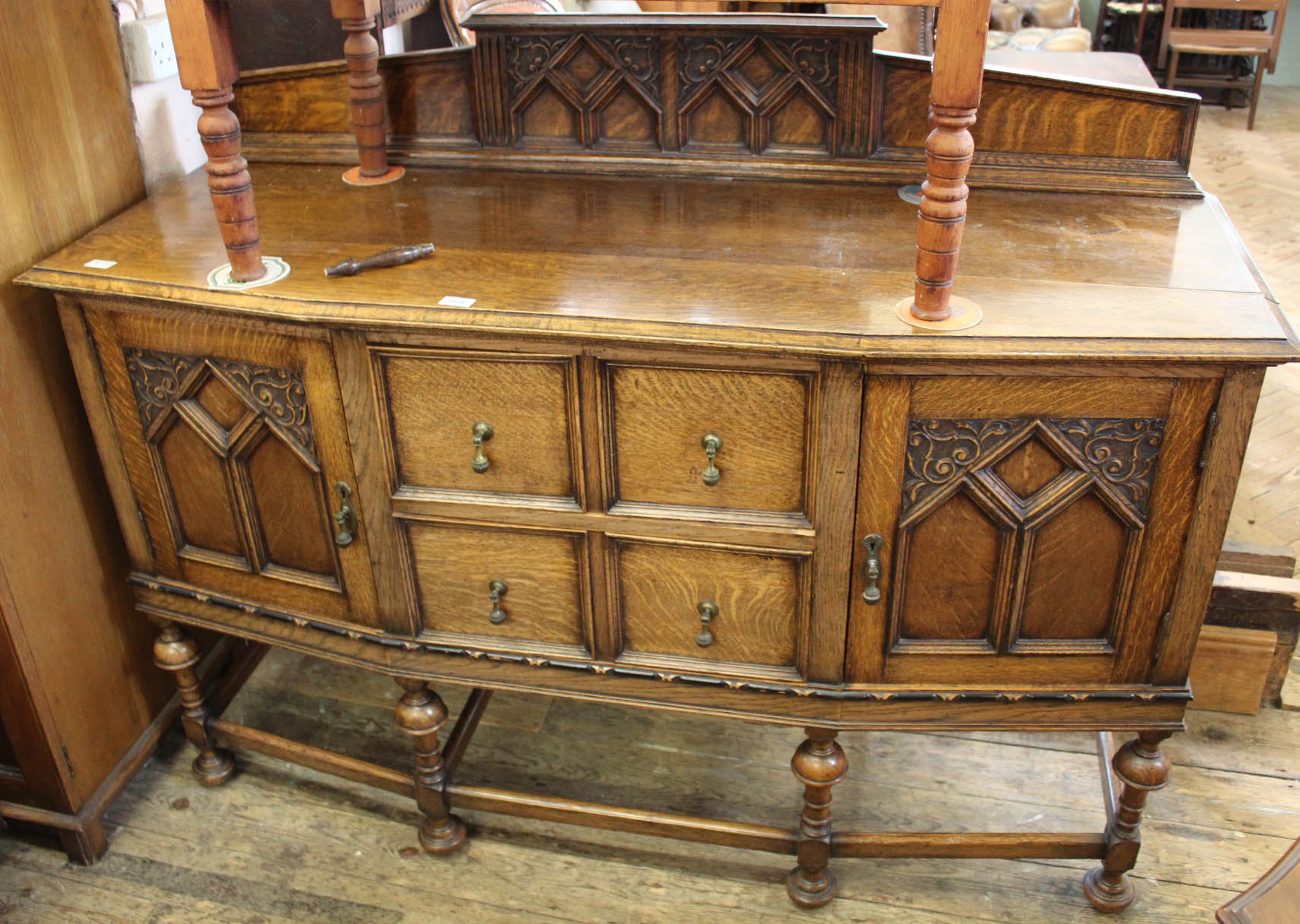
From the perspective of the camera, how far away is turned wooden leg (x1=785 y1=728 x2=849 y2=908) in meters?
2.04

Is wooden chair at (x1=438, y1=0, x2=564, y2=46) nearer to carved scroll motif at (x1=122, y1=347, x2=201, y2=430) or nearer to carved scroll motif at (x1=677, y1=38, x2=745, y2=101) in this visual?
carved scroll motif at (x1=677, y1=38, x2=745, y2=101)

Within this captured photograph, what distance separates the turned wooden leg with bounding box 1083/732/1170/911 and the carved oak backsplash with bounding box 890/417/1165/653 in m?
0.27

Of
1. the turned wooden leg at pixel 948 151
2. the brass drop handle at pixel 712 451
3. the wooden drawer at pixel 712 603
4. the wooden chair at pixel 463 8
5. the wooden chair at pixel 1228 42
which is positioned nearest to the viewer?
the turned wooden leg at pixel 948 151

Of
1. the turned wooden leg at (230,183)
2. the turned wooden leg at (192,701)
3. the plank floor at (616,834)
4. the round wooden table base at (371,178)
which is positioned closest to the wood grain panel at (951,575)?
the plank floor at (616,834)

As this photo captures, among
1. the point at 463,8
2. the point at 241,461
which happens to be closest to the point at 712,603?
the point at 241,461

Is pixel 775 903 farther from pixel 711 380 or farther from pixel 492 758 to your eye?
pixel 711 380

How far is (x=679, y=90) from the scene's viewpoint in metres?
2.21

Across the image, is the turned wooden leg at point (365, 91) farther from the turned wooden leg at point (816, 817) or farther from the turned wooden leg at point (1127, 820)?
the turned wooden leg at point (1127, 820)

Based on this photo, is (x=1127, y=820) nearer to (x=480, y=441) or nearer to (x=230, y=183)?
(x=480, y=441)

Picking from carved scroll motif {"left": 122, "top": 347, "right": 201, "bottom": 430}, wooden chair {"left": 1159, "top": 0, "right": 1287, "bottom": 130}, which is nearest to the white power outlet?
carved scroll motif {"left": 122, "top": 347, "right": 201, "bottom": 430}

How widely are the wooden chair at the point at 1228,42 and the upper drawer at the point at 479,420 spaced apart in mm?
5605

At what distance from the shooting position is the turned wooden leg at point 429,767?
2168 mm

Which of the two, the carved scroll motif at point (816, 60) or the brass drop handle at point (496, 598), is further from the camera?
the carved scroll motif at point (816, 60)

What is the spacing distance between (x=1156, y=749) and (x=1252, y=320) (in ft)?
2.60
